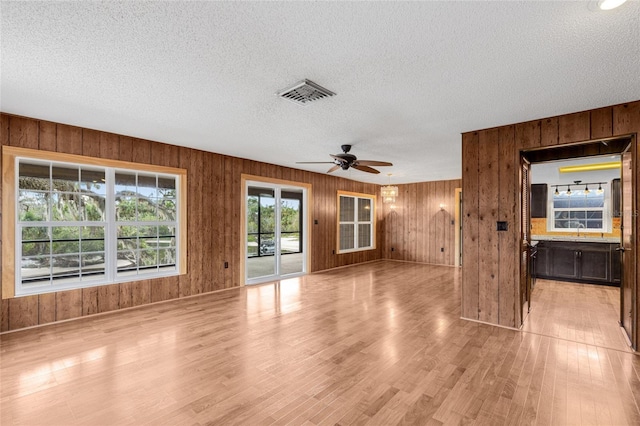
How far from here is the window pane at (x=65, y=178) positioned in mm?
3886

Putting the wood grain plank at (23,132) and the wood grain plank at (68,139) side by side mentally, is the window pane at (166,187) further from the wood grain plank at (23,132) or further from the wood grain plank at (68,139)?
the wood grain plank at (23,132)

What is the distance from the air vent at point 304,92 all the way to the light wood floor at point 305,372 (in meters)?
2.53

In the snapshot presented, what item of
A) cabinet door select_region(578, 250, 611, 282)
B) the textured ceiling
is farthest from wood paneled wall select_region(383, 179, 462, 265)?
the textured ceiling

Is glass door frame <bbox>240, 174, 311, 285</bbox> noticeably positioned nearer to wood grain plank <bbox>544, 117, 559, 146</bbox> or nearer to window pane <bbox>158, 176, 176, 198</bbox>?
window pane <bbox>158, 176, 176, 198</bbox>

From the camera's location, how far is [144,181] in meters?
4.68

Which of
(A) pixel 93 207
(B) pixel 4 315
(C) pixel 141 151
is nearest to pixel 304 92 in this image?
(C) pixel 141 151

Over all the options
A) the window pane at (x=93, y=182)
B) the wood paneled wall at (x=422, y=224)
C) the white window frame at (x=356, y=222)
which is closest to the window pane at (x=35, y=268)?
the window pane at (x=93, y=182)

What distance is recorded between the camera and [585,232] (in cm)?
718

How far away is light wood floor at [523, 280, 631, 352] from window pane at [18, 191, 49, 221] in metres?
6.23

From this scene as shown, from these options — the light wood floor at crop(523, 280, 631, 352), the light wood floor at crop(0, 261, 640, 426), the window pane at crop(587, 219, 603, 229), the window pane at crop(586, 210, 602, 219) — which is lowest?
the light wood floor at crop(523, 280, 631, 352)

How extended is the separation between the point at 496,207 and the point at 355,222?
Result: 5.25 meters

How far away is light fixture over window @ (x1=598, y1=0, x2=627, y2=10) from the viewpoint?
5.32 feet

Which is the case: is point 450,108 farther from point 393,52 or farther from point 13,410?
point 13,410

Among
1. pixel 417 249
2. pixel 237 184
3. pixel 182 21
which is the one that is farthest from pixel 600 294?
pixel 182 21
